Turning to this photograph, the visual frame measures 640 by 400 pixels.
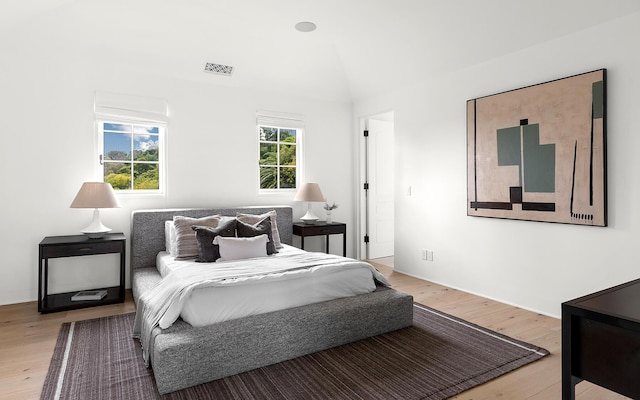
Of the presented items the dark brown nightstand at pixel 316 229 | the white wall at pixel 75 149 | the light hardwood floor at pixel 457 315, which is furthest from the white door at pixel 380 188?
the white wall at pixel 75 149

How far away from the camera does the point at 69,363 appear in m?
2.54

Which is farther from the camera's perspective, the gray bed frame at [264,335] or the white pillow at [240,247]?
the white pillow at [240,247]

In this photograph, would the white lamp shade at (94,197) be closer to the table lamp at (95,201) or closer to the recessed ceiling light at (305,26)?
the table lamp at (95,201)

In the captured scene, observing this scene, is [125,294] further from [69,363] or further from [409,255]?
[409,255]

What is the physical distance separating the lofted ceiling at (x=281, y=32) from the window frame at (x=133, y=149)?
1.88 ft

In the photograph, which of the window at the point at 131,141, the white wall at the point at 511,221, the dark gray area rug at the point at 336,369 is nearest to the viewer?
the dark gray area rug at the point at 336,369

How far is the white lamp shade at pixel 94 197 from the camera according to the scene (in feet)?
12.0

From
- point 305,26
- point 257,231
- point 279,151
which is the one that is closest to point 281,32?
point 305,26

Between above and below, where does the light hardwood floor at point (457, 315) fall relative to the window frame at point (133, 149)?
below

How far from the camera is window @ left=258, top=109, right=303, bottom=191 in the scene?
17.0ft

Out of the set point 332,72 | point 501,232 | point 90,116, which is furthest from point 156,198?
point 501,232

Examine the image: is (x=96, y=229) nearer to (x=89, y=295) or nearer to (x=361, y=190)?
(x=89, y=295)

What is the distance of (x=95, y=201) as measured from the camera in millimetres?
3707

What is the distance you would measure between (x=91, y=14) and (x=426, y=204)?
13.5ft
